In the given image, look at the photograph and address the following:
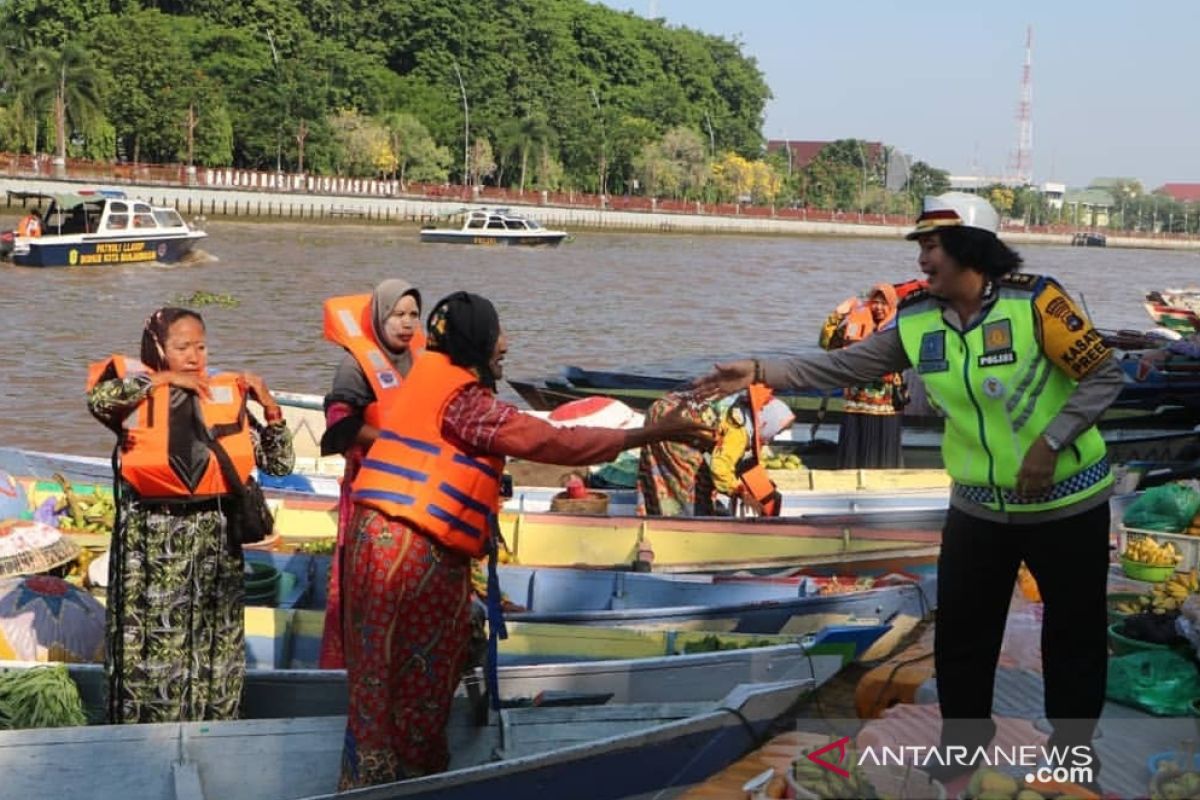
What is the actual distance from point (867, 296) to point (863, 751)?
16.8ft

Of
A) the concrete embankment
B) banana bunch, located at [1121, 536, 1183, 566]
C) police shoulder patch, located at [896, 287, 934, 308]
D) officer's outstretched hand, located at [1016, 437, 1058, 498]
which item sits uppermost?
the concrete embankment

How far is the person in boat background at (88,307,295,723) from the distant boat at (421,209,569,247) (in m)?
38.4

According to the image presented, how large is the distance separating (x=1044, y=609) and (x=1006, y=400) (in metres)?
0.53

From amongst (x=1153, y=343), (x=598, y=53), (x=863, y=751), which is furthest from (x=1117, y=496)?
(x=598, y=53)

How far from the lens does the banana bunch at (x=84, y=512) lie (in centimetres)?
711

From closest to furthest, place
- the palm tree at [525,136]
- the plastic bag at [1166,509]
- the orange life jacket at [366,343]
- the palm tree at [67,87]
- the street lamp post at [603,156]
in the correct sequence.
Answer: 1. the orange life jacket at [366,343]
2. the plastic bag at [1166,509]
3. the palm tree at [67,87]
4. the palm tree at [525,136]
5. the street lamp post at [603,156]

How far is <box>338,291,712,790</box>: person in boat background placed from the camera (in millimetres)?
3381

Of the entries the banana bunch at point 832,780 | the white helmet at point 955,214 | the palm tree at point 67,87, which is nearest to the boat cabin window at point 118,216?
the palm tree at point 67,87

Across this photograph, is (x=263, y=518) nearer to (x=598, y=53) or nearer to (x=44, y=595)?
(x=44, y=595)

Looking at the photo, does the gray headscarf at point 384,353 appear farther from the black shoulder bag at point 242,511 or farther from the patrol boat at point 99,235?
the patrol boat at point 99,235

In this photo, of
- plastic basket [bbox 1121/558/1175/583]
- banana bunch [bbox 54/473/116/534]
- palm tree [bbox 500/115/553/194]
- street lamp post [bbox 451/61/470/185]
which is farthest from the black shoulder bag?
palm tree [bbox 500/115/553/194]

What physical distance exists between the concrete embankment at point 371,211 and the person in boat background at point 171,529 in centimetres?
4057

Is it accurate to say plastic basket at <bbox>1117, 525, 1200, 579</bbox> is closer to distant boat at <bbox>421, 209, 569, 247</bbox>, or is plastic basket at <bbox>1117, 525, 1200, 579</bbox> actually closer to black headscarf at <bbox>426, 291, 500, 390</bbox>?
black headscarf at <bbox>426, 291, 500, 390</bbox>

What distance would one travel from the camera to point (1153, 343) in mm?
15250
